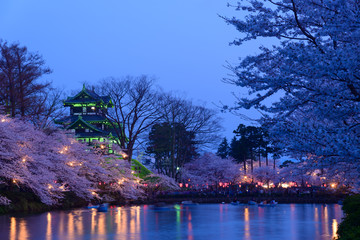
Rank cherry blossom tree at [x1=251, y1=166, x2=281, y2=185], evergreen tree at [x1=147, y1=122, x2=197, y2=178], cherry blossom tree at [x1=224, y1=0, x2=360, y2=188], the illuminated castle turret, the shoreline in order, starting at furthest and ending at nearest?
cherry blossom tree at [x1=251, y1=166, x2=281, y2=185] → the illuminated castle turret → evergreen tree at [x1=147, y1=122, x2=197, y2=178] → the shoreline → cherry blossom tree at [x1=224, y1=0, x2=360, y2=188]

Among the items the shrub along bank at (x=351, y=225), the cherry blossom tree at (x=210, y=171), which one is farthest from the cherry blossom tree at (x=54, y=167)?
the cherry blossom tree at (x=210, y=171)

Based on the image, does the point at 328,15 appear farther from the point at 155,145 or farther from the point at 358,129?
the point at 155,145

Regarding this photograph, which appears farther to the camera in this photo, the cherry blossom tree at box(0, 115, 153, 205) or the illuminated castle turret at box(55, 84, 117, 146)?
the illuminated castle turret at box(55, 84, 117, 146)

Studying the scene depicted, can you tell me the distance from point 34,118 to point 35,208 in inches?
624

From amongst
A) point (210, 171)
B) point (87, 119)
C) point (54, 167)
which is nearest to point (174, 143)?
point (87, 119)

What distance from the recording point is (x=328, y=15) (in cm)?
852

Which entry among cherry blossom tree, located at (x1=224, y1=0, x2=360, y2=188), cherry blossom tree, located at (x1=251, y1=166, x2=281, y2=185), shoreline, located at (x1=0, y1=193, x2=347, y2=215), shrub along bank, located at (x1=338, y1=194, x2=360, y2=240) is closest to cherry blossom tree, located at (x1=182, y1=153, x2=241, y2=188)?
cherry blossom tree, located at (x1=251, y1=166, x2=281, y2=185)

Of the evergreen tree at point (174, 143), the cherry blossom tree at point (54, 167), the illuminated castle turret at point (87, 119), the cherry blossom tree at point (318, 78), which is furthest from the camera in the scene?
the illuminated castle turret at point (87, 119)

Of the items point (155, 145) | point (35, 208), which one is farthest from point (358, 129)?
point (155, 145)

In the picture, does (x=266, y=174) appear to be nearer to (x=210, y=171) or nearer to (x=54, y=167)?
(x=210, y=171)

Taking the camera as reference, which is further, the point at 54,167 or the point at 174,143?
the point at 174,143

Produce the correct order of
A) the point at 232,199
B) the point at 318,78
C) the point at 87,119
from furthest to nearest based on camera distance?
the point at 87,119, the point at 232,199, the point at 318,78

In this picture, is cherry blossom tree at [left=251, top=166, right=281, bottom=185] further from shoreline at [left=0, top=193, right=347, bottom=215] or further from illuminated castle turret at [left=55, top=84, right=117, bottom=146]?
illuminated castle turret at [left=55, top=84, right=117, bottom=146]

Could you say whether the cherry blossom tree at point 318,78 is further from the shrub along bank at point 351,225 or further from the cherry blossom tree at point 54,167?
the cherry blossom tree at point 54,167
